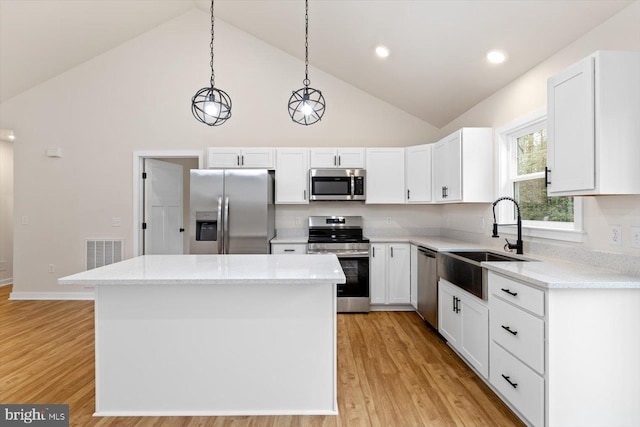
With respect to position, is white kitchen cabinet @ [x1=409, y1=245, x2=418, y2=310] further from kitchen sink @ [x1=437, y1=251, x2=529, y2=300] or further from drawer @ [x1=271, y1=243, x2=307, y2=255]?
drawer @ [x1=271, y1=243, x2=307, y2=255]

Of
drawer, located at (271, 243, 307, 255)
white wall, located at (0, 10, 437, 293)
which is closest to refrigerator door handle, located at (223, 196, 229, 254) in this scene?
drawer, located at (271, 243, 307, 255)

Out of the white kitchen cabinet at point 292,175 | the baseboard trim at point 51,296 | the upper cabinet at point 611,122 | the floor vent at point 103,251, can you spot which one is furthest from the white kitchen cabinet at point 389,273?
the baseboard trim at point 51,296

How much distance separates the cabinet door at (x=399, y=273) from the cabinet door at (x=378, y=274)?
0.06 metres

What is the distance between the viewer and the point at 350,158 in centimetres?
448

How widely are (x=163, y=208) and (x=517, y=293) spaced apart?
4864 mm

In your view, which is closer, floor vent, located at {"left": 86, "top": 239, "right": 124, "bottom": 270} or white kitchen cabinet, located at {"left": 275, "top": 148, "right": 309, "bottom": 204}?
white kitchen cabinet, located at {"left": 275, "top": 148, "right": 309, "bottom": 204}

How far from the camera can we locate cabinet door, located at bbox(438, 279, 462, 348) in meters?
2.94

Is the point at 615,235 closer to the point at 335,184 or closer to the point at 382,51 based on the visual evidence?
the point at 382,51

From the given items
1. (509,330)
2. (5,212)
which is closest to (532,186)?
(509,330)

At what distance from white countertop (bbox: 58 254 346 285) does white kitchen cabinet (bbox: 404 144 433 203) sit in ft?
7.08

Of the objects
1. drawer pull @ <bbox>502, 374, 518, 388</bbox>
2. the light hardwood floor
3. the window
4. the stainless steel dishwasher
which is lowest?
the light hardwood floor

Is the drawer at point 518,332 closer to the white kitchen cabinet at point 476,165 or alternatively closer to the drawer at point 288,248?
the white kitchen cabinet at point 476,165

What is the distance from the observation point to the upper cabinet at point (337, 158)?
4.47 m

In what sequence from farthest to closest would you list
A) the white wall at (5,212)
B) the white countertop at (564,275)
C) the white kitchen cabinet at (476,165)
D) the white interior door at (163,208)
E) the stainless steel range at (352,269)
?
the white wall at (5,212) < the white interior door at (163,208) < the stainless steel range at (352,269) < the white kitchen cabinet at (476,165) < the white countertop at (564,275)
